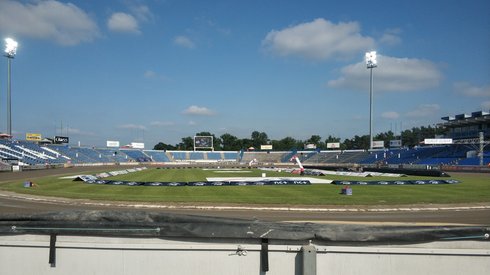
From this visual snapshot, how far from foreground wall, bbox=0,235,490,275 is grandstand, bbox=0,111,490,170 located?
7704 centimetres

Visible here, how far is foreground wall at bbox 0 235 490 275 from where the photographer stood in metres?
4.08

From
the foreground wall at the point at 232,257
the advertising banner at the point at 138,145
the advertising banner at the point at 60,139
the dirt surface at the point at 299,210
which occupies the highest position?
the advertising banner at the point at 60,139

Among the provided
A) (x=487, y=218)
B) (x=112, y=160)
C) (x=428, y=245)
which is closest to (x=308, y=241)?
(x=428, y=245)

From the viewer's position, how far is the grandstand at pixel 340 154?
84312 millimetres

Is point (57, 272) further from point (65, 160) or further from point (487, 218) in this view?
point (65, 160)

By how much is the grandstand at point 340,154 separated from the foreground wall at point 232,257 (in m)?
77.0

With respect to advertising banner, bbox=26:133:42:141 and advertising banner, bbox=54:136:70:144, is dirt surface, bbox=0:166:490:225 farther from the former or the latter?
advertising banner, bbox=54:136:70:144

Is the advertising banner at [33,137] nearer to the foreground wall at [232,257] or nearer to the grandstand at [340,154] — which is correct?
the grandstand at [340,154]

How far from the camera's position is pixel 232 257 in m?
4.15

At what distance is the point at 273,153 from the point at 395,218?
456 feet

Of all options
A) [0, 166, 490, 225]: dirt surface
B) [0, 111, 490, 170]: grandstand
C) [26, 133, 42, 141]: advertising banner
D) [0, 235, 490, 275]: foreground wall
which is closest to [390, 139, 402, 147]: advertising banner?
[0, 111, 490, 170]: grandstand

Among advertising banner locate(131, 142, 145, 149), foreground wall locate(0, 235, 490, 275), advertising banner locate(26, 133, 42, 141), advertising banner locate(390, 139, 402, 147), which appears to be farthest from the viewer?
advertising banner locate(131, 142, 145, 149)

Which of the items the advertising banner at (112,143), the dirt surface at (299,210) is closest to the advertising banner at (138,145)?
the advertising banner at (112,143)

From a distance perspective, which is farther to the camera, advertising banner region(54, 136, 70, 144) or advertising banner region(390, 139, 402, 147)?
advertising banner region(390, 139, 402, 147)
